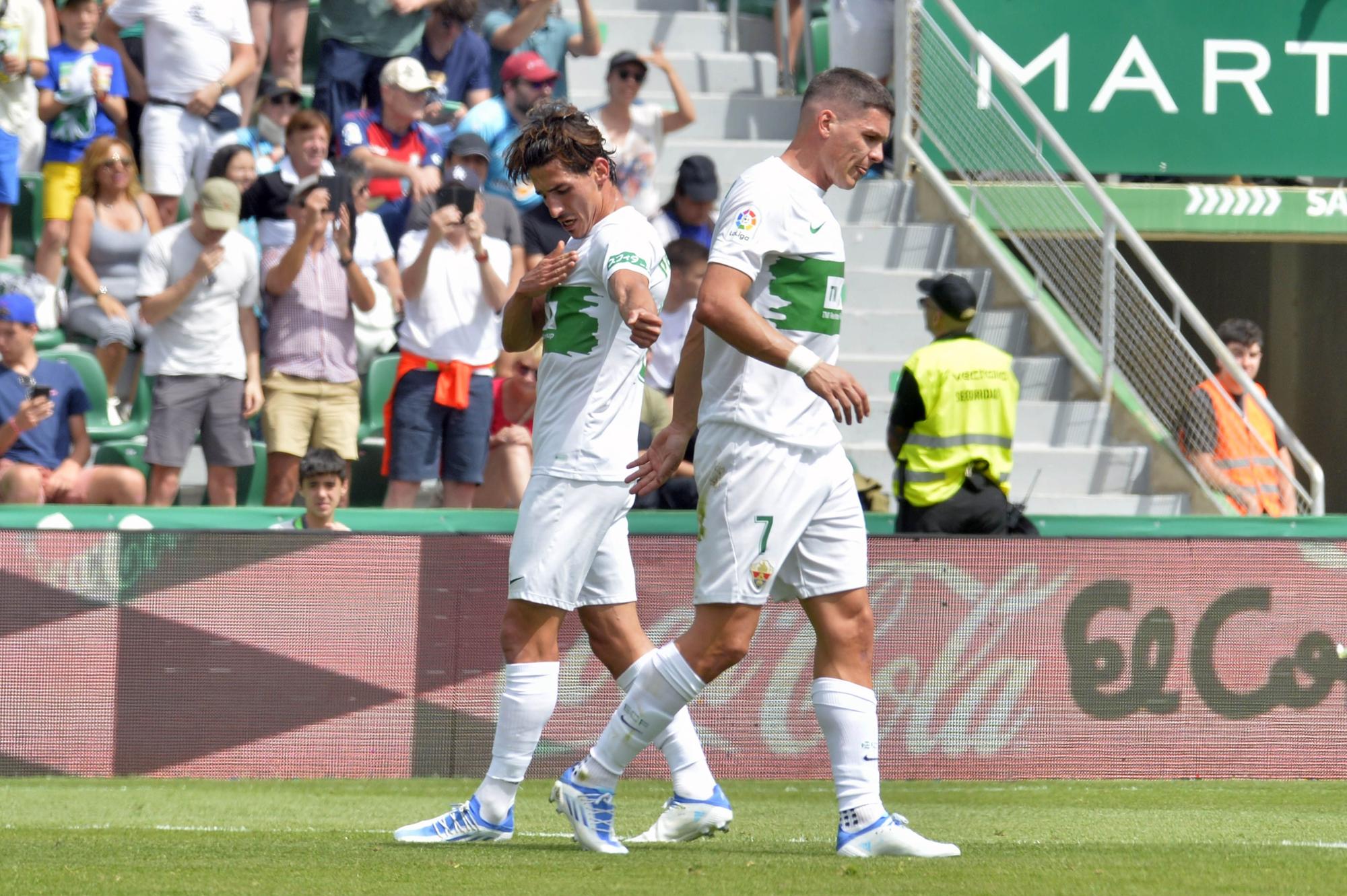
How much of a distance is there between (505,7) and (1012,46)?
387 centimetres

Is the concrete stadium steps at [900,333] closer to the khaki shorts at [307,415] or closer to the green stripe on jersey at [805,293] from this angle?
the khaki shorts at [307,415]

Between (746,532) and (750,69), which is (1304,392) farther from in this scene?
(746,532)

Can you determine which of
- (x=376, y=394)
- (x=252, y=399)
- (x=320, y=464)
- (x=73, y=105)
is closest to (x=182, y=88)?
(x=73, y=105)

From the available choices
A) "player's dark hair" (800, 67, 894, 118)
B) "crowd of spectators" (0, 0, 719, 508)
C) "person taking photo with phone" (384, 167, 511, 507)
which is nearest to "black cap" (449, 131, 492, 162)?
"crowd of spectators" (0, 0, 719, 508)

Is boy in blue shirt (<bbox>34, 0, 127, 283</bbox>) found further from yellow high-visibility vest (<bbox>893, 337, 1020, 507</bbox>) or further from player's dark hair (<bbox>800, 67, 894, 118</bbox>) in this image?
player's dark hair (<bbox>800, 67, 894, 118</bbox>)

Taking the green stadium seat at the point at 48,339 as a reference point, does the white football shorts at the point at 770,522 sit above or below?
below

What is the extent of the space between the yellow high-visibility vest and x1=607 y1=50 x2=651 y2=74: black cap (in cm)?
390

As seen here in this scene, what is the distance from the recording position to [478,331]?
10.7 meters

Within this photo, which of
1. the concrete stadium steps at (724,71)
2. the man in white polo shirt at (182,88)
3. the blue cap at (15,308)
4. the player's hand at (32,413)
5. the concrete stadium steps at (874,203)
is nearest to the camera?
the player's hand at (32,413)

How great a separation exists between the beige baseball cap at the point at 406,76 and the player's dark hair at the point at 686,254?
2.61 meters

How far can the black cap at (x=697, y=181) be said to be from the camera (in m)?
11.7

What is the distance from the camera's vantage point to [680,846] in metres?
5.71

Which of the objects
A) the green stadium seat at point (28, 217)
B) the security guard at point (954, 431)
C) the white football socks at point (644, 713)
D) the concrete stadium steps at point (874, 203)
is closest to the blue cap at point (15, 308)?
the green stadium seat at point (28, 217)

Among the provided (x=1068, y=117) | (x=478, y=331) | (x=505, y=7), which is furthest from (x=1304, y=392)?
(x=478, y=331)
